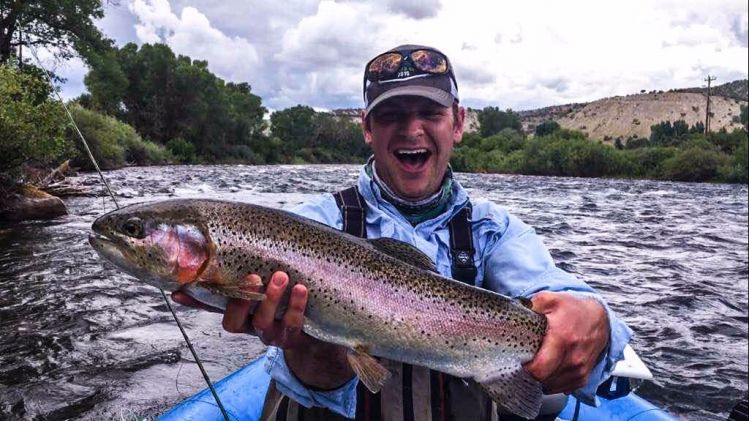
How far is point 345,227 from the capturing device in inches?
118

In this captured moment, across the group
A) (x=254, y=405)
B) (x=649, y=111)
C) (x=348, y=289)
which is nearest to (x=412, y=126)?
(x=348, y=289)

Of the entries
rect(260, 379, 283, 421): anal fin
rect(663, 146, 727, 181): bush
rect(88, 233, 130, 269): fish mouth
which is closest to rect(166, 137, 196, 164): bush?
rect(663, 146, 727, 181): bush

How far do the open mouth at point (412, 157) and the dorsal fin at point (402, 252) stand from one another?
0.76 meters

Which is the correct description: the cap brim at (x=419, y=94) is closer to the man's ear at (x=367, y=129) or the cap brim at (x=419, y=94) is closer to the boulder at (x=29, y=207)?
the man's ear at (x=367, y=129)

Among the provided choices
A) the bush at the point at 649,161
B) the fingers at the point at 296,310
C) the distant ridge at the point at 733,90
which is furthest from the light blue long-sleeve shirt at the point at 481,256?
the distant ridge at the point at 733,90

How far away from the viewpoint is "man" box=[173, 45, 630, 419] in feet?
7.84

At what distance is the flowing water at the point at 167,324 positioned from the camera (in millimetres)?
5496

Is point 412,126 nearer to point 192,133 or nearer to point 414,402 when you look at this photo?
point 414,402

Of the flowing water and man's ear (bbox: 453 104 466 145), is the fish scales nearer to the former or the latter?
man's ear (bbox: 453 104 466 145)

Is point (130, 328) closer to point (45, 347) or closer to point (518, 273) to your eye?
point (45, 347)

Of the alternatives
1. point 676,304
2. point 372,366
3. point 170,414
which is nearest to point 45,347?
point 170,414

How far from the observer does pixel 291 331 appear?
242cm

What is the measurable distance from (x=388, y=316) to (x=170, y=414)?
2239 millimetres

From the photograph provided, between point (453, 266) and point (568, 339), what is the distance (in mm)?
724
